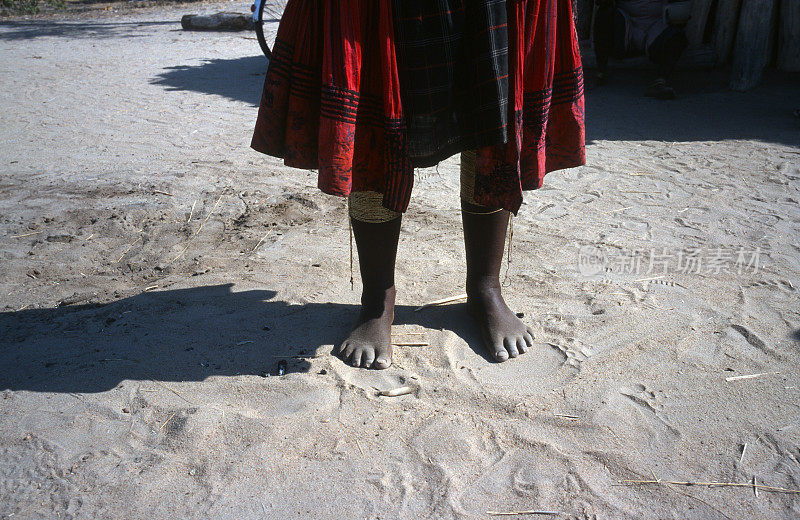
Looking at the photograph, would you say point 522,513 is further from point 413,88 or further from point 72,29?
point 72,29

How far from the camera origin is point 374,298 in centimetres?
224

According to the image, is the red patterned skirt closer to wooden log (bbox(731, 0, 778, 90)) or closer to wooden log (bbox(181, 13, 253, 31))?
wooden log (bbox(731, 0, 778, 90))

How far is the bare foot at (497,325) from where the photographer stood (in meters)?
2.18

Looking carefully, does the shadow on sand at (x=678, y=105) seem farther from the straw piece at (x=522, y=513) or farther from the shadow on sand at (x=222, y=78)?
the straw piece at (x=522, y=513)

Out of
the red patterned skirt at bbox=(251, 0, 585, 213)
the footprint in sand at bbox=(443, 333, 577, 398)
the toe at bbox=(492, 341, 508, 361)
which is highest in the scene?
the red patterned skirt at bbox=(251, 0, 585, 213)

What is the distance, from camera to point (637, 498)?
62.9 inches

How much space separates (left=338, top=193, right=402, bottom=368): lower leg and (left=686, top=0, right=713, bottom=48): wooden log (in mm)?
5207

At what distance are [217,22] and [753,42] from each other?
7371mm

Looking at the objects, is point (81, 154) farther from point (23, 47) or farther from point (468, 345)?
point (23, 47)

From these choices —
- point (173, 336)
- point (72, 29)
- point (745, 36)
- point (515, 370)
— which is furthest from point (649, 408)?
point (72, 29)

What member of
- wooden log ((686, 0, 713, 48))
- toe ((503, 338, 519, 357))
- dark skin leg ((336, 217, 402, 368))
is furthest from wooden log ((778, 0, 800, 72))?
dark skin leg ((336, 217, 402, 368))

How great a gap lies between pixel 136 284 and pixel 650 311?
2.21m

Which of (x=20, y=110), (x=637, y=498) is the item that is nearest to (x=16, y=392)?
(x=637, y=498)

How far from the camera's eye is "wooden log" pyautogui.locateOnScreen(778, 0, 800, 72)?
541cm
